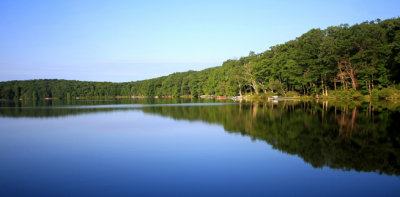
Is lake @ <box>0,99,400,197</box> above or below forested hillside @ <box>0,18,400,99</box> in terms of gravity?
below

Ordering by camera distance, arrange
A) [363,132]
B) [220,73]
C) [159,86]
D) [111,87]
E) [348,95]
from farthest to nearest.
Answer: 1. [111,87]
2. [159,86]
3. [220,73]
4. [348,95]
5. [363,132]

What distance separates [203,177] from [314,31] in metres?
56.7

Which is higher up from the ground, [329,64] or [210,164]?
[329,64]

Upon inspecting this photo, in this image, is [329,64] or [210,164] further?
[329,64]

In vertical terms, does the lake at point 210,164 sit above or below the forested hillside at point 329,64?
below

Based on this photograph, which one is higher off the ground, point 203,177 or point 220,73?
point 220,73

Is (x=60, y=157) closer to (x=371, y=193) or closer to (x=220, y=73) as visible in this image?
(x=371, y=193)

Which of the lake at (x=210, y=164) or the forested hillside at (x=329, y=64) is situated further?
the forested hillside at (x=329, y=64)

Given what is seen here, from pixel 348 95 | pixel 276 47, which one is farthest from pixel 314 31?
pixel 348 95

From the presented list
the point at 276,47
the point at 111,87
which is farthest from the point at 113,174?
the point at 111,87

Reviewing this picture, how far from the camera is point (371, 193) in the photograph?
19.1 feet

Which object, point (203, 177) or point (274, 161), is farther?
point (274, 161)

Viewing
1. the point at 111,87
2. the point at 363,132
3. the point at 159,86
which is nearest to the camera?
the point at 363,132

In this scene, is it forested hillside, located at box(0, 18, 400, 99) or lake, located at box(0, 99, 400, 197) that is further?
forested hillside, located at box(0, 18, 400, 99)
